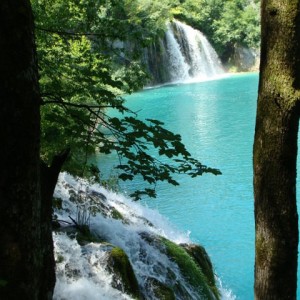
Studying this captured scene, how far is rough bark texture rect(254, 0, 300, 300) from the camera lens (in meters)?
1.77

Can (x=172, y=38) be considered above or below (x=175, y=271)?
above

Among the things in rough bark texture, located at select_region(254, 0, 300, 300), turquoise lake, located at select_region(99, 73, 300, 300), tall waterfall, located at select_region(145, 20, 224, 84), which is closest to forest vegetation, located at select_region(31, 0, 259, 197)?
turquoise lake, located at select_region(99, 73, 300, 300)

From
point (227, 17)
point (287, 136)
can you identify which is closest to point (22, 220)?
point (287, 136)

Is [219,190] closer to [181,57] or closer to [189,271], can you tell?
[189,271]

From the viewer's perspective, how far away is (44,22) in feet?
15.1

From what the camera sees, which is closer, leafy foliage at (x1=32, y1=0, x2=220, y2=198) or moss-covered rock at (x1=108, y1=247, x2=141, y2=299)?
leafy foliage at (x1=32, y1=0, x2=220, y2=198)

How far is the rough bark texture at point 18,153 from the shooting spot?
3.99 feet

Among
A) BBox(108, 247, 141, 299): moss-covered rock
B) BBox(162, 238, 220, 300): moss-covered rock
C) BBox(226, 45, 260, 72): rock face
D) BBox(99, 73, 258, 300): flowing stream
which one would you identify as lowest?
BBox(99, 73, 258, 300): flowing stream

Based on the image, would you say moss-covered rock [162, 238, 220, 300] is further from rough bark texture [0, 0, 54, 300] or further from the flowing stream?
rough bark texture [0, 0, 54, 300]

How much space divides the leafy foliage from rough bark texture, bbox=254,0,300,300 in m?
0.70

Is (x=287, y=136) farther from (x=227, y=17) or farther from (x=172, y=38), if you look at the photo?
(x=227, y=17)

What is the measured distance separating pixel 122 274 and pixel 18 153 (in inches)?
103

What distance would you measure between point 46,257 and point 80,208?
3375mm

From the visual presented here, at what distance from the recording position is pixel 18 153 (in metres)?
1.24
